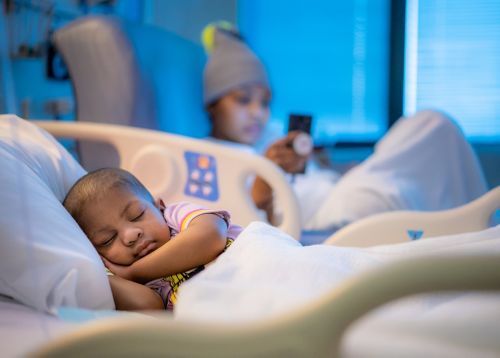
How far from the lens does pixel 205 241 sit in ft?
2.52

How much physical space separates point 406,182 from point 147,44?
0.78 meters

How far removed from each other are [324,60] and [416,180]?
1491 mm

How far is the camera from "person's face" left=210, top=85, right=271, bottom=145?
186 centimetres

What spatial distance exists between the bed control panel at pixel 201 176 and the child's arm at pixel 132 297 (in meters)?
0.48

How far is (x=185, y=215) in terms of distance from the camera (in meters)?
0.83

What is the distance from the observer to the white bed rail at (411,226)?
1059 millimetres

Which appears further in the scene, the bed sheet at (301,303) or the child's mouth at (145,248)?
the child's mouth at (145,248)

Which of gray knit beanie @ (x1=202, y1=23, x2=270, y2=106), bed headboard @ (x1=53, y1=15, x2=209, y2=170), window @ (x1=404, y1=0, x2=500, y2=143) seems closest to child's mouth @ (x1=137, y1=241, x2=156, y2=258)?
bed headboard @ (x1=53, y1=15, x2=209, y2=170)

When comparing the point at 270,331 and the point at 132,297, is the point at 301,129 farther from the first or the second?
the point at 270,331

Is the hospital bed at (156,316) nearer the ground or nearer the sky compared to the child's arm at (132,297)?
nearer the sky

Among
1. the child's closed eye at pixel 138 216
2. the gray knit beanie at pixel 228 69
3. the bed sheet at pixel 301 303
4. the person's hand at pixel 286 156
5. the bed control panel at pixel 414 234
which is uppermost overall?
the gray knit beanie at pixel 228 69

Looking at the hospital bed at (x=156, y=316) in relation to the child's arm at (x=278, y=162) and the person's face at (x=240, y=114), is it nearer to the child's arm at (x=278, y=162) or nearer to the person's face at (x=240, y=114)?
the child's arm at (x=278, y=162)

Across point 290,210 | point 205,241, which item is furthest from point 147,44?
point 205,241

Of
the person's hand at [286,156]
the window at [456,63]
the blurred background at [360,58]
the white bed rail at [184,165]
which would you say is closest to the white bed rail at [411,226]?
the white bed rail at [184,165]
